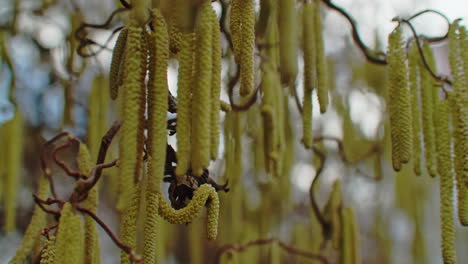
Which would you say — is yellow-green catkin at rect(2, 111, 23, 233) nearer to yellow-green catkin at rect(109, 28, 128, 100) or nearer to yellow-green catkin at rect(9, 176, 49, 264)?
yellow-green catkin at rect(9, 176, 49, 264)

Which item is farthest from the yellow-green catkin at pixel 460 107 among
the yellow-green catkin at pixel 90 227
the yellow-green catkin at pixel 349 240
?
the yellow-green catkin at pixel 90 227

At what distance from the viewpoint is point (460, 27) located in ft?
3.00

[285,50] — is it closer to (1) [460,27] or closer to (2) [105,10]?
(1) [460,27]

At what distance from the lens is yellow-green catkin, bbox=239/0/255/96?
661 mm

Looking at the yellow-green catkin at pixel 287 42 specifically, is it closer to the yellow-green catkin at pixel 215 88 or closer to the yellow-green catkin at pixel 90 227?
the yellow-green catkin at pixel 215 88

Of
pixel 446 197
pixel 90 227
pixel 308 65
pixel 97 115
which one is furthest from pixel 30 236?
pixel 446 197

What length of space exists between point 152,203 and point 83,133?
1.14 metres

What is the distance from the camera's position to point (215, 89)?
63 centimetres

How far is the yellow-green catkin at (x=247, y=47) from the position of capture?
2.17 ft

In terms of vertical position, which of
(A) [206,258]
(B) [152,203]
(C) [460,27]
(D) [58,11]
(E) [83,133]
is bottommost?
(A) [206,258]

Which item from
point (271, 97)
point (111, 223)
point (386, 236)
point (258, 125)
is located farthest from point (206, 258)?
point (271, 97)

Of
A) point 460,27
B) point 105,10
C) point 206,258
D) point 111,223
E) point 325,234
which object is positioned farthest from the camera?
point 111,223

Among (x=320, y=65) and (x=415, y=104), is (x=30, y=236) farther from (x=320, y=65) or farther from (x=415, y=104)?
(x=415, y=104)

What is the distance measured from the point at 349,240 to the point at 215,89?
0.72 metres
